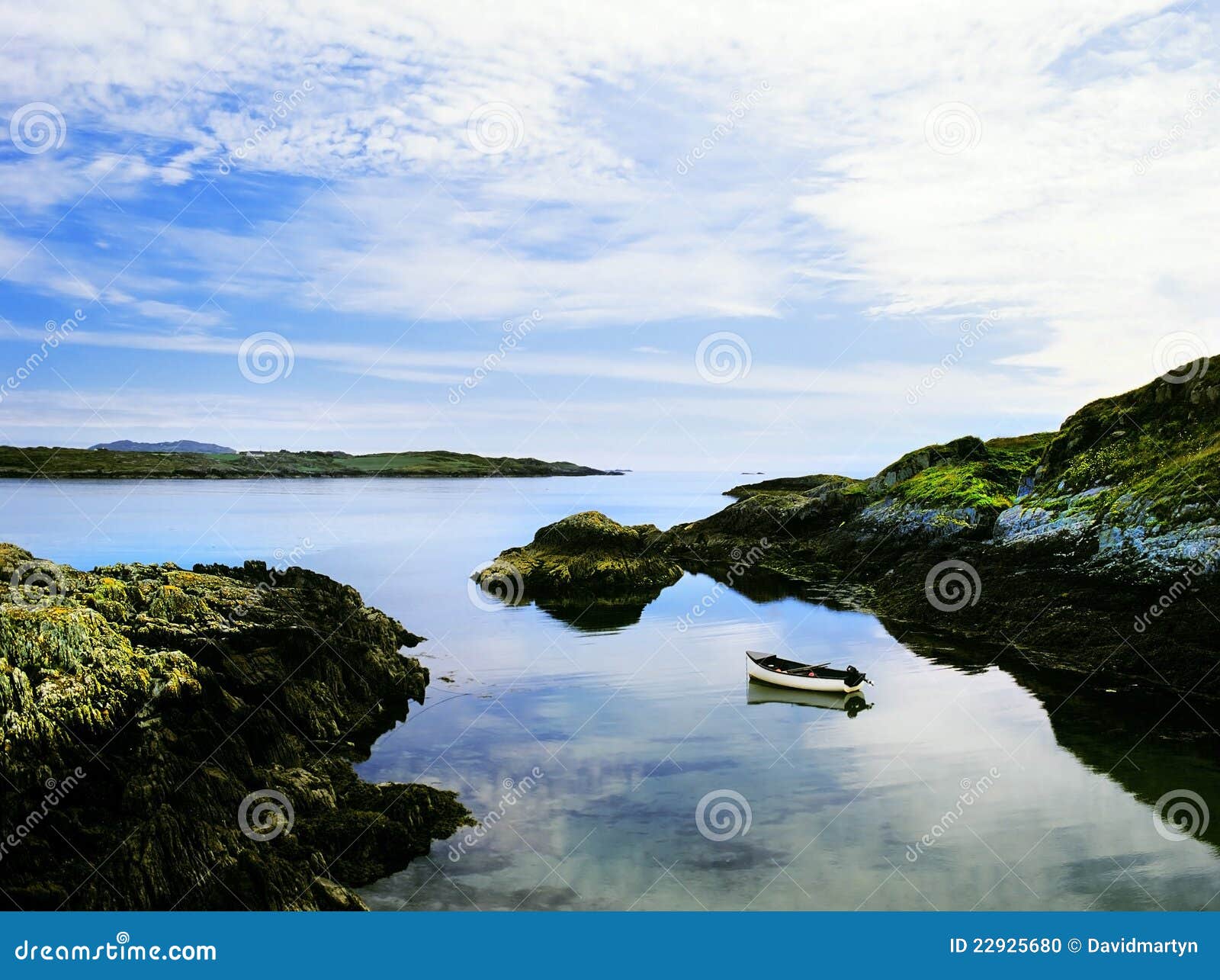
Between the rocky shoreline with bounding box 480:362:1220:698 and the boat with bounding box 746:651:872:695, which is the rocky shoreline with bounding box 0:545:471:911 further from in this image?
the rocky shoreline with bounding box 480:362:1220:698

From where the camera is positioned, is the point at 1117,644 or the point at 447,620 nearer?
the point at 1117,644

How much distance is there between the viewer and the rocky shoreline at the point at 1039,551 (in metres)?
27.8

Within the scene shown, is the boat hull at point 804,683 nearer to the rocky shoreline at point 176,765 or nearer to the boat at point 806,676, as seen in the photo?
the boat at point 806,676

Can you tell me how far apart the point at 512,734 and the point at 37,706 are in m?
11.2

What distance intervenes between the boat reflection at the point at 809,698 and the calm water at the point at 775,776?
0.16m

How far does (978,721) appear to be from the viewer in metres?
23.1

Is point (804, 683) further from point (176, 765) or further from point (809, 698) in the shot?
point (176, 765)

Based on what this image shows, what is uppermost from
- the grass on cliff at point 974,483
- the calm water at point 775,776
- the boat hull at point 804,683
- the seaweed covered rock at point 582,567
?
the grass on cliff at point 974,483

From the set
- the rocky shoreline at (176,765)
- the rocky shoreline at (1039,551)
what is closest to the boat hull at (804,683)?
the rocky shoreline at (1039,551)

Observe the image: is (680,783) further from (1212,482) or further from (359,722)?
(1212,482)

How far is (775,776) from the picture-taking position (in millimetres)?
19188

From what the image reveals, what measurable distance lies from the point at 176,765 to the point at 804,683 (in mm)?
18092

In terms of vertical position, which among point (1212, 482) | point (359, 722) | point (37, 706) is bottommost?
point (359, 722)

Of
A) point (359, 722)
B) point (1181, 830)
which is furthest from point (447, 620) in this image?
point (1181, 830)
